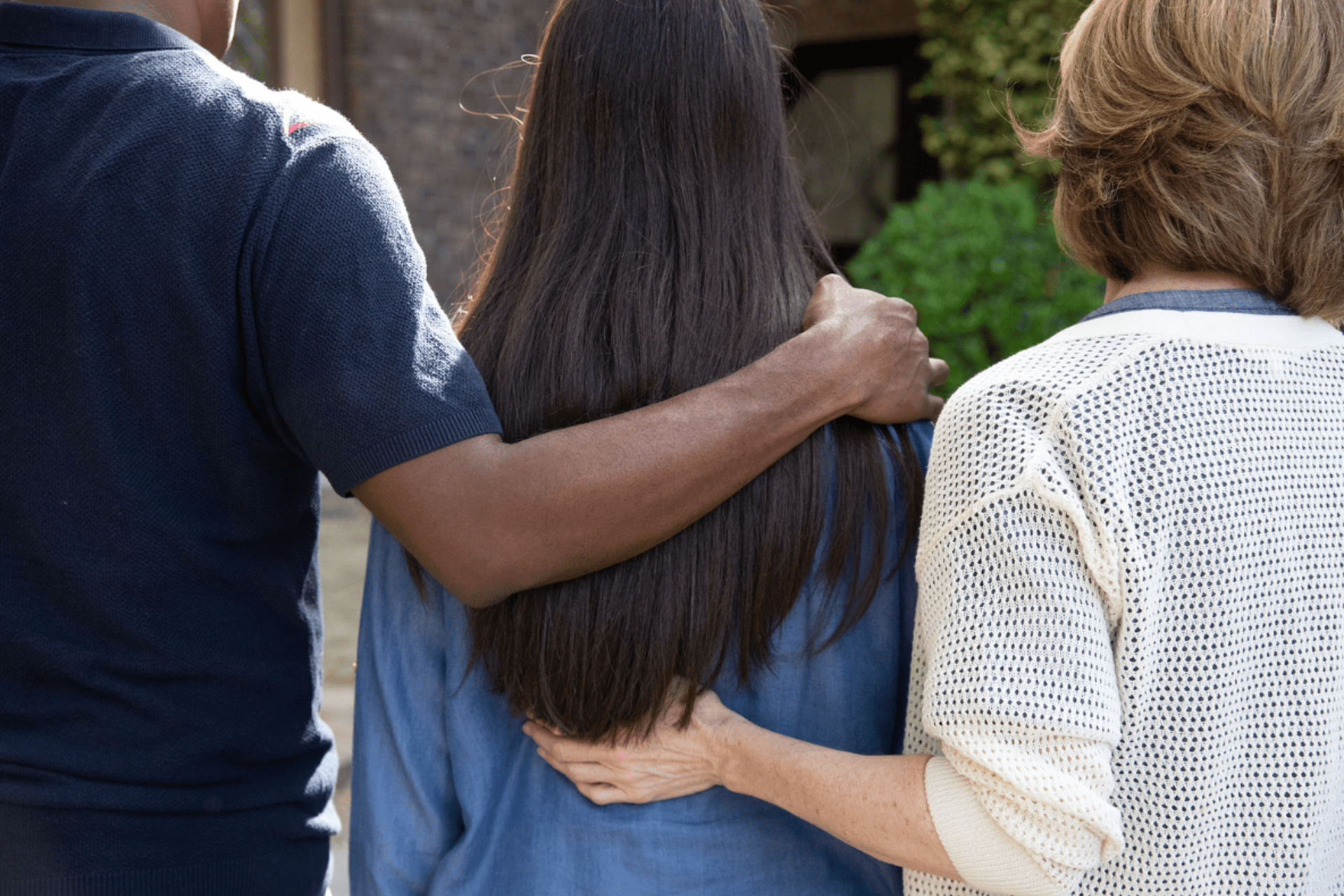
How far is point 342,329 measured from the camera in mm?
1168

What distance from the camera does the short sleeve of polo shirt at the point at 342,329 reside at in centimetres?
117

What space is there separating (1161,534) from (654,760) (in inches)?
25.7

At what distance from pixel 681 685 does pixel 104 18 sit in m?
1.01

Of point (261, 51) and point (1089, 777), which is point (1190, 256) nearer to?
point (1089, 777)

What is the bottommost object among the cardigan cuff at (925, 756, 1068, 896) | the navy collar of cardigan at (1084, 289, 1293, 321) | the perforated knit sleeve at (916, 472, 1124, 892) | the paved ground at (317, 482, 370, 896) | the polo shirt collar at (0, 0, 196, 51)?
the paved ground at (317, 482, 370, 896)

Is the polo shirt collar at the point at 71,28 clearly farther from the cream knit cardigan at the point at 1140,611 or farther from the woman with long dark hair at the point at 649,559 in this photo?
the cream knit cardigan at the point at 1140,611

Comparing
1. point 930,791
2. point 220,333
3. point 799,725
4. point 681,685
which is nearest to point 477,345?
point 220,333

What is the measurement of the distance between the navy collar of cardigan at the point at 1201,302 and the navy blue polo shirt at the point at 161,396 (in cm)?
70

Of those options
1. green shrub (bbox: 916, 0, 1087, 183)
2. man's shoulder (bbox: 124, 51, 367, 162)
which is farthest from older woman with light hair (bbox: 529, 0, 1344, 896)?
green shrub (bbox: 916, 0, 1087, 183)

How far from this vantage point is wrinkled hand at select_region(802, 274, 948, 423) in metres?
A: 1.38

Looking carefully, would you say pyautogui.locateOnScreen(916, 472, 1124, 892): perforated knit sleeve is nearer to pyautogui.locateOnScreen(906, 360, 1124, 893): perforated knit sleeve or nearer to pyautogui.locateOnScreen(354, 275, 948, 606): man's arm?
pyautogui.locateOnScreen(906, 360, 1124, 893): perforated knit sleeve

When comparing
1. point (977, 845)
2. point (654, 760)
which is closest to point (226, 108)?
point (654, 760)

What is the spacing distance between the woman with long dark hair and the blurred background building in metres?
5.56

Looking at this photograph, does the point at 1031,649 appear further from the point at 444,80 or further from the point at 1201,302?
the point at 444,80
